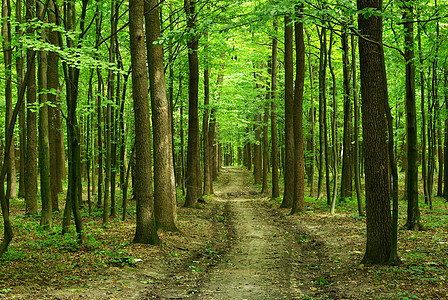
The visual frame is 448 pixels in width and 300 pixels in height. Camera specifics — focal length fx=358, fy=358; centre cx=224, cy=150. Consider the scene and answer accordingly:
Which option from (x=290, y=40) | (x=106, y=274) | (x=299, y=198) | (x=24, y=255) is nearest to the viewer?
(x=106, y=274)

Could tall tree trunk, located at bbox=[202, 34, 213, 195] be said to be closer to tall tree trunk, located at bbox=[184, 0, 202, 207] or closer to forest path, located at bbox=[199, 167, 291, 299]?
tall tree trunk, located at bbox=[184, 0, 202, 207]

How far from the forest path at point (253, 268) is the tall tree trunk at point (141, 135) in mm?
2189

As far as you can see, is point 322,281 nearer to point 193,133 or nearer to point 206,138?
point 193,133

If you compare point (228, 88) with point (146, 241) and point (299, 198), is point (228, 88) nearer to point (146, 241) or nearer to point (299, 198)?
point (299, 198)

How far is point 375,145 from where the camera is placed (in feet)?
22.1

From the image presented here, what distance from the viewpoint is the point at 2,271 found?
5977 mm

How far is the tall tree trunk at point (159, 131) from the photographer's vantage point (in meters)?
10.1

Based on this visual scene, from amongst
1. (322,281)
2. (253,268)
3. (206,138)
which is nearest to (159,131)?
(253,268)

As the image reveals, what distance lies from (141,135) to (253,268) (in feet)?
13.7

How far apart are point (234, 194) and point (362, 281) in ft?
63.4

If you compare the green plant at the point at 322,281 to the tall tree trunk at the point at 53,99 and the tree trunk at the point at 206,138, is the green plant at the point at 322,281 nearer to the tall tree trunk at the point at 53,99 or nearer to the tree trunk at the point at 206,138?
the tall tree trunk at the point at 53,99

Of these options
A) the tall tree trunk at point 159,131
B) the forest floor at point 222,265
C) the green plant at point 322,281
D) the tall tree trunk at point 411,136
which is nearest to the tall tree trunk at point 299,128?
the forest floor at point 222,265

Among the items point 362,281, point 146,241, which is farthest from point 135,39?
point 362,281

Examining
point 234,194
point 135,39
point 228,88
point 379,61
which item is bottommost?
point 234,194
